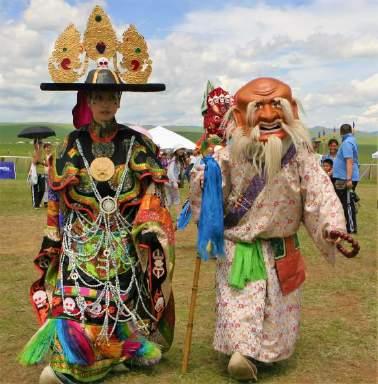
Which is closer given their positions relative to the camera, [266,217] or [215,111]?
[266,217]

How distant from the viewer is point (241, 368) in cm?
384

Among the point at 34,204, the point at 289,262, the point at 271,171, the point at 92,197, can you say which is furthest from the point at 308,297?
the point at 34,204

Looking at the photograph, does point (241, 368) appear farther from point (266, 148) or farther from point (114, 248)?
point (266, 148)

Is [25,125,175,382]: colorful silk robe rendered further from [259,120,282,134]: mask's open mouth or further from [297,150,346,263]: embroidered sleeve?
[297,150,346,263]: embroidered sleeve

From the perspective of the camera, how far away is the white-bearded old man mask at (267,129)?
13.0 feet

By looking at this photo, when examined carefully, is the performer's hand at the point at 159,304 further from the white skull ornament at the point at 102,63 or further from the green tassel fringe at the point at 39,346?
the white skull ornament at the point at 102,63

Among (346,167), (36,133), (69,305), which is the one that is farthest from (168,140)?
(69,305)

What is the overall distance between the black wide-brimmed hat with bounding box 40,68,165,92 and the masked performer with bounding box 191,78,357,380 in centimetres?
62

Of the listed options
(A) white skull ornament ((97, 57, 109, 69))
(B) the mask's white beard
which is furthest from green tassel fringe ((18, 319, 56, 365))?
(A) white skull ornament ((97, 57, 109, 69))

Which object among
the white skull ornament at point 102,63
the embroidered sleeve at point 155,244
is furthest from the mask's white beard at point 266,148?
the white skull ornament at point 102,63

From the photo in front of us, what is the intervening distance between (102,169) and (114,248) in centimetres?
50

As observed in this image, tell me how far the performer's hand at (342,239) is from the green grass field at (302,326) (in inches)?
34.7

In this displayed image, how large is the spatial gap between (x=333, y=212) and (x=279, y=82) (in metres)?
0.92

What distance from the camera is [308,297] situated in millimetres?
6105
